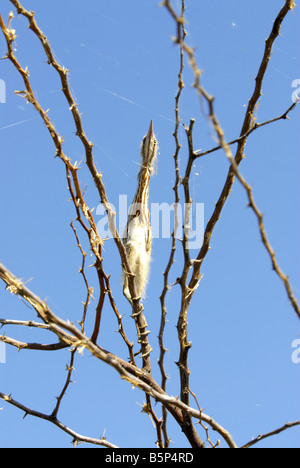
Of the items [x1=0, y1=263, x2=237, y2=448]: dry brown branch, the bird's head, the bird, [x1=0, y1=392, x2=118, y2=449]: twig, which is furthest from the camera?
the bird's head

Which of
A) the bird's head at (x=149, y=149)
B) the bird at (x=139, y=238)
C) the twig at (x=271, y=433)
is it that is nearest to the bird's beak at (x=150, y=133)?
the bird's head at (x=149, y=149)

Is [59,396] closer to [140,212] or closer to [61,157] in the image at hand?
[61,157]

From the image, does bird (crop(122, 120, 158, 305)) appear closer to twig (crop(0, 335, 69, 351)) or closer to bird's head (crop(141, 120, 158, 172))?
bird's head (crop(141, 120, 158, 172))

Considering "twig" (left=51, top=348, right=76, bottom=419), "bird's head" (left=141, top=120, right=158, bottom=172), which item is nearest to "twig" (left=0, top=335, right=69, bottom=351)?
"twig" (left=51, top=348, right=76, bottom=419)

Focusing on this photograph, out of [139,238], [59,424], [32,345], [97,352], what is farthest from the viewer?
[139,238]

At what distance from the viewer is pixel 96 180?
1.69 m

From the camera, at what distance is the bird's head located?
305cm

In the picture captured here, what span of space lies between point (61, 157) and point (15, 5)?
0.47 metres

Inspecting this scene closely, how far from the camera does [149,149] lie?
3092 millimetres

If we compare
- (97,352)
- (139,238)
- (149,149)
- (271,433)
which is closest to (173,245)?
(97,352)

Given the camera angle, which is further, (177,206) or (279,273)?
(177,206)

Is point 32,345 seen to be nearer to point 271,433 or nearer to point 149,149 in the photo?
point 271,433

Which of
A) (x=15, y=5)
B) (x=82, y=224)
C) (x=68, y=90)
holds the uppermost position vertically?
(x=15, y=5)
